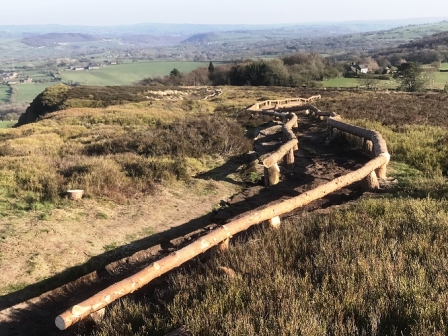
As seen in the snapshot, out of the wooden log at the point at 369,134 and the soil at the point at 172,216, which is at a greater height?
the wooden log at the point at 369,134

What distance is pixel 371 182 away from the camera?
984 centimetres

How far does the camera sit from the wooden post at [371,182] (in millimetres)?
9789

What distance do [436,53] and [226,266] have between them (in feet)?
418

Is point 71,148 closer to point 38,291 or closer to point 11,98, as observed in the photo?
point 38,291

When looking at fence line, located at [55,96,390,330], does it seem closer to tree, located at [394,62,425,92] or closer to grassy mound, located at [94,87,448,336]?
grassy mound, located at [94,87,448,336]

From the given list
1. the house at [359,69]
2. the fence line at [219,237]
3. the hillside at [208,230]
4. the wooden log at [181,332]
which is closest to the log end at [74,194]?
the hillside at [208,230]

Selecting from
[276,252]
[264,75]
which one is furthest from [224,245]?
[264,75]

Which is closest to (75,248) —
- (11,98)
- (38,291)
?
(38,291)

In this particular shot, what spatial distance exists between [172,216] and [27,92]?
133924mm

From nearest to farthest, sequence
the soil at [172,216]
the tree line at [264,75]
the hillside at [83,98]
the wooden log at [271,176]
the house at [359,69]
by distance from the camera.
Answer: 1. the soil at [172,216]
2. the wooden log at [271,176]
3. the hillside at [83,98]
4. the tree line at [264,75]
5. the house at [359,69]

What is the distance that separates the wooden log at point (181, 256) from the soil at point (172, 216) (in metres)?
0.24

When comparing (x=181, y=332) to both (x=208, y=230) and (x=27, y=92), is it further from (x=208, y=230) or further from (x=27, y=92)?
(x=27, y=92)

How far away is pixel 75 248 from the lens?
7613 millimetres

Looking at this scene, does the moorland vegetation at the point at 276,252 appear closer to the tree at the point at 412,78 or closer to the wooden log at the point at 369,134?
the wooden log at the point at 369,134
